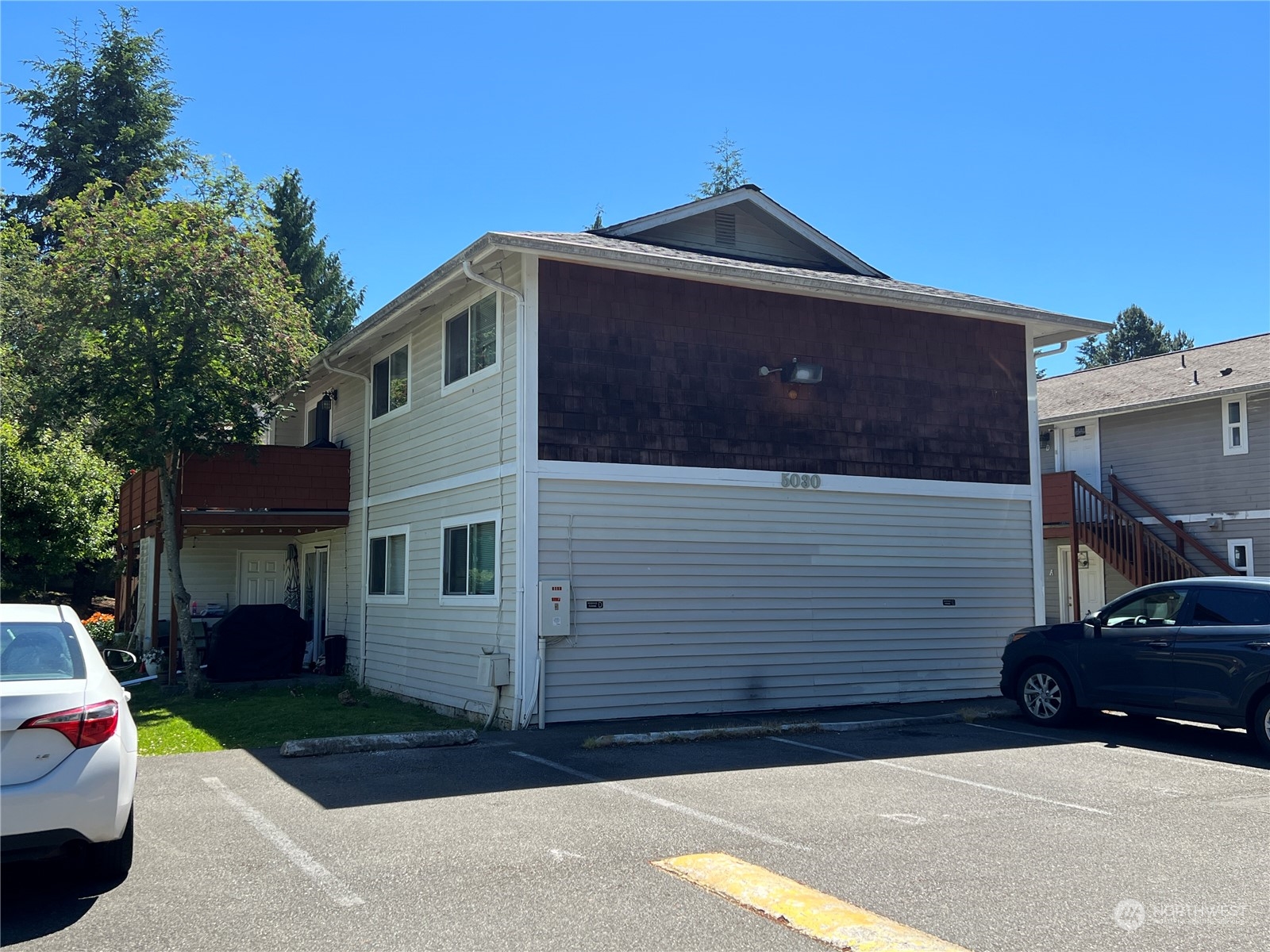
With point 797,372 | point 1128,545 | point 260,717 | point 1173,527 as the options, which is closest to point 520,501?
point 797,372

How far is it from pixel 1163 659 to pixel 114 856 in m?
9.41

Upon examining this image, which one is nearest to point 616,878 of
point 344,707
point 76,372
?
point 344,707

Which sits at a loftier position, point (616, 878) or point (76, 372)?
point (76, 372)

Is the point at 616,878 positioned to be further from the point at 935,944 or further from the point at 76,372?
the point at 76,372

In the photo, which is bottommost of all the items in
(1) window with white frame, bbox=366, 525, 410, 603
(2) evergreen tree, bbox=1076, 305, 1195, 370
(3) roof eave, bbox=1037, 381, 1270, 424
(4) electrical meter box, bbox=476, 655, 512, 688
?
(4) electrical meter box, bbox=476, 655, 512, 688

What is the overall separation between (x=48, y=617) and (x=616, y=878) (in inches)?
141

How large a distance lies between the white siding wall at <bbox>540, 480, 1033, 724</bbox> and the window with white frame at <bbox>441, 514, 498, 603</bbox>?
→ 0.98 meters

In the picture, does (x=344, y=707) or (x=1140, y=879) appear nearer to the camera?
(x=1140, y=879)

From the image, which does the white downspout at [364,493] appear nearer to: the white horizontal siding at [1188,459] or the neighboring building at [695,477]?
the neighboring building at [695,477]

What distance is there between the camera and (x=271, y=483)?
16328 millimetres

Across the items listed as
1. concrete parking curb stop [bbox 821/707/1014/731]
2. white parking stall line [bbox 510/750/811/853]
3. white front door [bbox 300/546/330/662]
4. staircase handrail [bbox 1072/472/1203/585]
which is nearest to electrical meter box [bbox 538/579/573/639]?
white parking stall line [bbox 510/750/811/853]

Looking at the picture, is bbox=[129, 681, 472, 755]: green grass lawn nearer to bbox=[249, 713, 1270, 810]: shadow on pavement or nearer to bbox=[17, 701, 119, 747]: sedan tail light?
bbox=[249, 713, 1270, 810]: shadow on pavement

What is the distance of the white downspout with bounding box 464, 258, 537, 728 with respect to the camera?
11.4 meters

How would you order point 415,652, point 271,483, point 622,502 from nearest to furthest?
point 622,502 → point 415,652 → point 271,483
